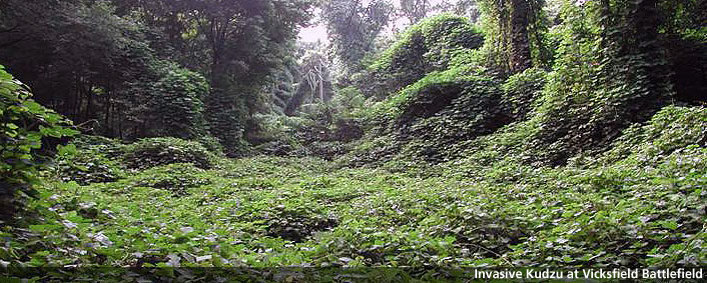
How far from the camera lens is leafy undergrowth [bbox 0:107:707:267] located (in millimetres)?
2678

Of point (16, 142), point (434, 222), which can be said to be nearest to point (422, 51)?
point (434, 222)

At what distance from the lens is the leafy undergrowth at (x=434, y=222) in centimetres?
268

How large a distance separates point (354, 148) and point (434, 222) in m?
10.7

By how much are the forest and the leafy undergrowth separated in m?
0.02

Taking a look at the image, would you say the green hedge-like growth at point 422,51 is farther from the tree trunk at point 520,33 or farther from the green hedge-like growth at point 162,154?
the green hedge-like growth at point 162,154

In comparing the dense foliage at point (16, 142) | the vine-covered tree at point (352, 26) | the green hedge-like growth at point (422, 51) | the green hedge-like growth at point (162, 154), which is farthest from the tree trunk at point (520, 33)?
the vine-covered tree at point (352, 26)

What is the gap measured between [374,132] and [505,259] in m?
12.2

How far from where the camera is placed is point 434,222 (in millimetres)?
4480

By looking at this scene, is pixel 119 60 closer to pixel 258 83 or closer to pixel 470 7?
pixel 258 83

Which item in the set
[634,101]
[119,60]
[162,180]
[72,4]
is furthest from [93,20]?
[634,101]

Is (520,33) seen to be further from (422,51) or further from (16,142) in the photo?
(16,142)

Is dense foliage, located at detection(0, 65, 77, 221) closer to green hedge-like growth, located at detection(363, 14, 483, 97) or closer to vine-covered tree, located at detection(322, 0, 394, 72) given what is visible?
green hedge-like growth, located at detection(363, 14, 483, 97)

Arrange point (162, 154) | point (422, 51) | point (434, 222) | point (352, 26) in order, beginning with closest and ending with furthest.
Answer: point (434, 222), point (162, 154), point (422, 51), point (352, 26)

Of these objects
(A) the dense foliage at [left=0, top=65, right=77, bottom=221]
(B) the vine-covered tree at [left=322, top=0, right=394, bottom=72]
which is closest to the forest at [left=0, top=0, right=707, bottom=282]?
(A) the dense foliage at [left=0, top=65, right=77, bottom=221]
